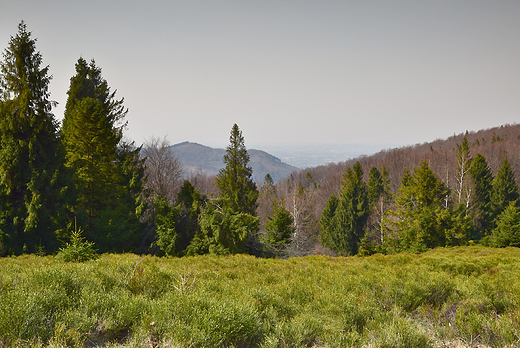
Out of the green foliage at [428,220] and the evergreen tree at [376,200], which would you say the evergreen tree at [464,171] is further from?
the green foliage at [428,220]

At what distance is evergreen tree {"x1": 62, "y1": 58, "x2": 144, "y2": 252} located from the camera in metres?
14.4

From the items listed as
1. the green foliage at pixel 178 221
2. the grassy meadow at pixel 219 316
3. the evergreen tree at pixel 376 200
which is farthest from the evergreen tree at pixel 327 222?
the grassy meadow at pixel 219 316

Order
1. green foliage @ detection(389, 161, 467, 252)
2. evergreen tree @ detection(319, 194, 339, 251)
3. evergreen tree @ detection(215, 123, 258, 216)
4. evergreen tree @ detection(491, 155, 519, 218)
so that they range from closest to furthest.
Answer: green foliage @ detection(389, 161, 467, 252) < evergreen tree @ detection(215, 123, 258, 216) < evergreen tree @ detection(491, 155, 519, 218) < evergreen tree @ detection(319, 194, 339, 251)

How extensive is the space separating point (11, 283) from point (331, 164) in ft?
426

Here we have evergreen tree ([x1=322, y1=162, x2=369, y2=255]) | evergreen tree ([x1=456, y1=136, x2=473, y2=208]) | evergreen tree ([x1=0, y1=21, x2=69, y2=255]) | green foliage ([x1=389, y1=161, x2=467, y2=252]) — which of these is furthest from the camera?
evergreen tree ([x1=322, y1=162, x2=369, y2=255])

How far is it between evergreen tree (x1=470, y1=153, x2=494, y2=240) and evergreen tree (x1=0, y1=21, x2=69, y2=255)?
3899cm

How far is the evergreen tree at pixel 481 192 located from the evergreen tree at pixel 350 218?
39.4ft

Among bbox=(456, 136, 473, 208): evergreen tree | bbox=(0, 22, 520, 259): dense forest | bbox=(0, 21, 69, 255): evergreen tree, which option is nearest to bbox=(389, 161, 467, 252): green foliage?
bbox=(0, 22, 520, 259): dense forest

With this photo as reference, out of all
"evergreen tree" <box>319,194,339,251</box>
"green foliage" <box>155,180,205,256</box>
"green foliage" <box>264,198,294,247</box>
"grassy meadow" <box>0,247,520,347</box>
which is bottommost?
"evergreen tree" <box>319,194,339,251</box>

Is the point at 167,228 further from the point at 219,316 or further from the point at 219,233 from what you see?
the point at 219,316

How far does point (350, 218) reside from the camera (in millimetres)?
32875

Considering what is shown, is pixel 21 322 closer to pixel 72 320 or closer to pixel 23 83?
pixel 72 320

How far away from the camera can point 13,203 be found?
477 inches

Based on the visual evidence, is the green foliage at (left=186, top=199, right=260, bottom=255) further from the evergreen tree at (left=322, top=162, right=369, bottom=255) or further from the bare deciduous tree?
the evergreen tree at (left=322, top=162, right=369, bottom=255)
